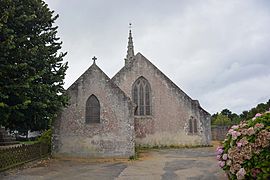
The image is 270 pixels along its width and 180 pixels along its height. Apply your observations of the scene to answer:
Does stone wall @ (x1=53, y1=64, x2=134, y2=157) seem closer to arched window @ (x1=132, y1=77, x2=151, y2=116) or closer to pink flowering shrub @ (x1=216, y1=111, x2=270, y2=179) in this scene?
arched window @ (x1=132, y1=77, x2=151, y2=116)

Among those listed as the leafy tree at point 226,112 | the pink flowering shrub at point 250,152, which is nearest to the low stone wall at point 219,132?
the pink flowering shrub at point 250,152

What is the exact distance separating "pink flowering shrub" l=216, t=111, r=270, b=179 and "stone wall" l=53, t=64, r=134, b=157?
1198cm

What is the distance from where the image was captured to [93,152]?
19.3 meters

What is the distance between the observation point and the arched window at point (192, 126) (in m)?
28.2

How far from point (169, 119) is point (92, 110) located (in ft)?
35.0

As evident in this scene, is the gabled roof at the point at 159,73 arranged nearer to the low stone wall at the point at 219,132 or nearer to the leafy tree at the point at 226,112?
the low stone wall at the point at 219,132

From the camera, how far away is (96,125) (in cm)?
1970

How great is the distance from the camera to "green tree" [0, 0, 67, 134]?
1270 cm

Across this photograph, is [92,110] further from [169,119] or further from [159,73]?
[159,73]


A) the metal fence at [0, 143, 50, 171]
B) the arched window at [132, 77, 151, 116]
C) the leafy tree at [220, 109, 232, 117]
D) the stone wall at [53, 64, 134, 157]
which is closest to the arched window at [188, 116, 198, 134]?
the arched window at [132, 77, 151, 116]

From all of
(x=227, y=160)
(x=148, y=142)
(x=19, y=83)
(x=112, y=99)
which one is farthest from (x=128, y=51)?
(x=227, y=160)

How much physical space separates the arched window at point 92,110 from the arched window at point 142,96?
9314 millimetres

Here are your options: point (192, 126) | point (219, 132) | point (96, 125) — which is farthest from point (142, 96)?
point (219, 132)

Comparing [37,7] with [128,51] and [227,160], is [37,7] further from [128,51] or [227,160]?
[128,51]
